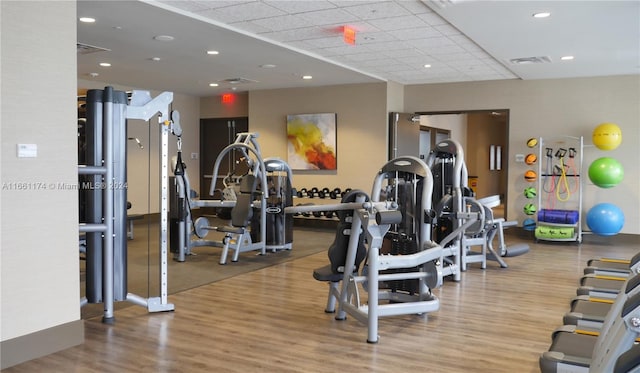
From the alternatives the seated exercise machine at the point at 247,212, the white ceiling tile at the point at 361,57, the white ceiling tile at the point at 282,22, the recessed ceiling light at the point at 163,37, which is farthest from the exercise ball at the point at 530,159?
the recessed ceiling light at the point at 163,37

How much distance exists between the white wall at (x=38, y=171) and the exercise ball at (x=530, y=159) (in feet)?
24.3

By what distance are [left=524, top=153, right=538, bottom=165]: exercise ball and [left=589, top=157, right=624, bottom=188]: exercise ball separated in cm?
99

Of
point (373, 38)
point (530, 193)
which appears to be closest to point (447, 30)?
point (373, 38)

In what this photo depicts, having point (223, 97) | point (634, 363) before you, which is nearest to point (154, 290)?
point (634, 363)

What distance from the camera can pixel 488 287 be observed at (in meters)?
5.42

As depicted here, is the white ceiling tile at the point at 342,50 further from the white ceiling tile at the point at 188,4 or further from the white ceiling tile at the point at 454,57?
the white ceiling tile at the point at 188,4

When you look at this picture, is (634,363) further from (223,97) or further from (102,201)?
(223,97)

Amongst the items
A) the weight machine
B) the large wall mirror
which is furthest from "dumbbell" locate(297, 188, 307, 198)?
the weight machine

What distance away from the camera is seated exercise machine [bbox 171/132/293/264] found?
6.70m

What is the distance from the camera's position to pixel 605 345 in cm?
206

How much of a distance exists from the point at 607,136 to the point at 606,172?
58cm

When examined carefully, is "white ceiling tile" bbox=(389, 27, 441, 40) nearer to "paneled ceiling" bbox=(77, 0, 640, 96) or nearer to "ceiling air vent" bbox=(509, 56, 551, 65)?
"paneled ceiling" bbox=(77, 0, 640, 96)

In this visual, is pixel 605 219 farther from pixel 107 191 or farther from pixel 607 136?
pixel 107 191

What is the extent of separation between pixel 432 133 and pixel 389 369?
9682mm
